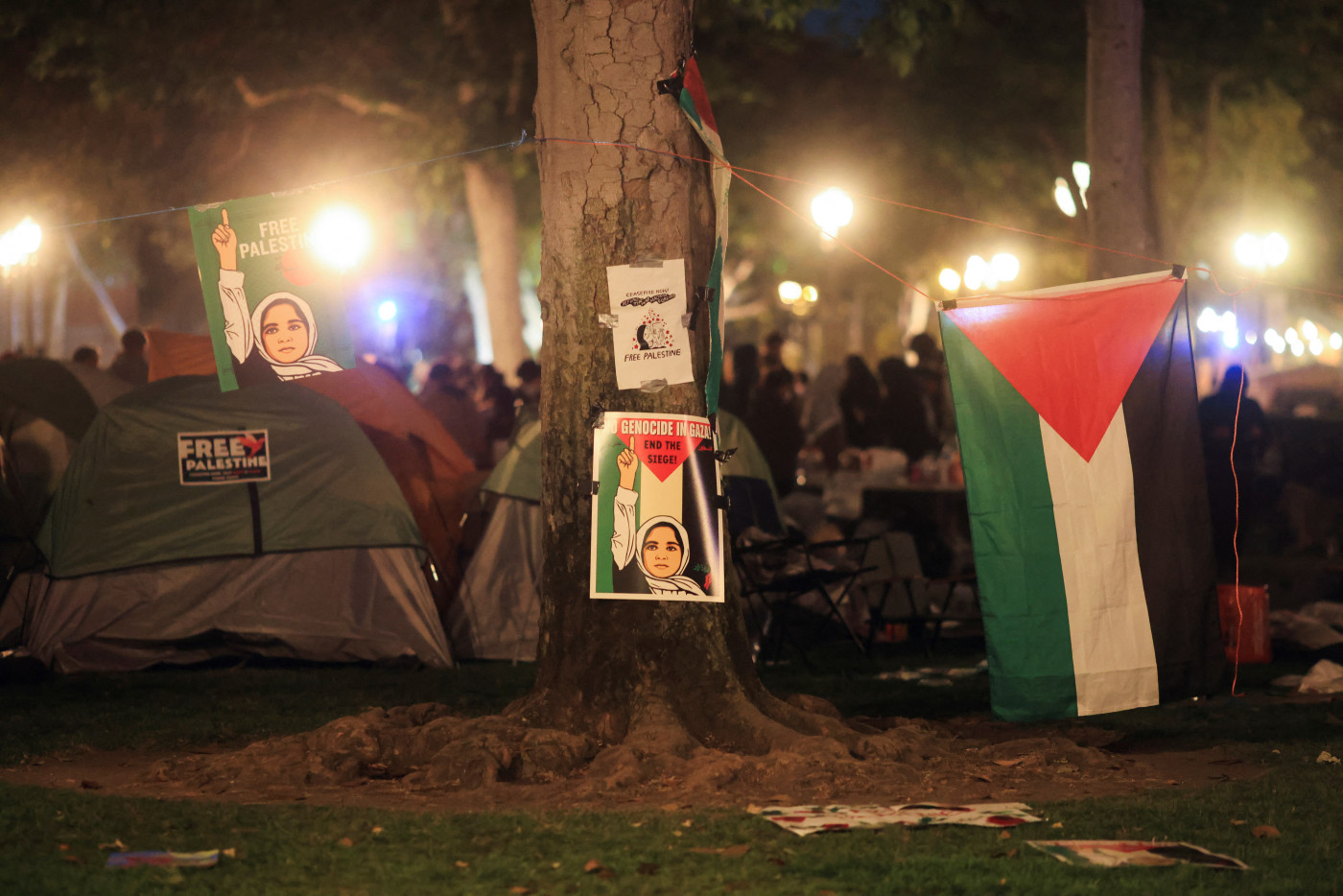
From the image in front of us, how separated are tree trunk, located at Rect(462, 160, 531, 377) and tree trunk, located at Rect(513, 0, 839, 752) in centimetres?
1586

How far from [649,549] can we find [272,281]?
7.26 feet

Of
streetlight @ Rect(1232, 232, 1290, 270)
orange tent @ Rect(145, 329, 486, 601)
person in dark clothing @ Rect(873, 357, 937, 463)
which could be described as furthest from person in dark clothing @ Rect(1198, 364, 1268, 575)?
streetlight @ Rect(1232, 232, 1290, 270)

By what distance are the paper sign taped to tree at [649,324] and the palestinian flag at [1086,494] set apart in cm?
122

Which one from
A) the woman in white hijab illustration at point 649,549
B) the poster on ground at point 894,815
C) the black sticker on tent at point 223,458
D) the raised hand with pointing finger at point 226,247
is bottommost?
the poster on ground at point 894,815

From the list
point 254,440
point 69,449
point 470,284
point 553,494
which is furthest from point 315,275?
point 470,284

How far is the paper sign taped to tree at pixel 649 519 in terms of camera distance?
6.66m

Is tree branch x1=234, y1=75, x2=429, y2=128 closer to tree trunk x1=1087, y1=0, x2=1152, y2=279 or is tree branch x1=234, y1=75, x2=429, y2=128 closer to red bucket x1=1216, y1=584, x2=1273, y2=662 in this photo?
tree trunk x1=1087, y1=0, x2=1152, y2=279

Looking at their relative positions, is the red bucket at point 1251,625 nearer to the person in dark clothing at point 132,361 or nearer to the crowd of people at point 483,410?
the crowd of people at point 483,410

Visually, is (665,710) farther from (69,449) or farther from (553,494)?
(69,449)

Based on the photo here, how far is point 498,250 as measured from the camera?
2309 cm

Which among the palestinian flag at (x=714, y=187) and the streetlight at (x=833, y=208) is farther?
the streetlight at (x=833, y=208)

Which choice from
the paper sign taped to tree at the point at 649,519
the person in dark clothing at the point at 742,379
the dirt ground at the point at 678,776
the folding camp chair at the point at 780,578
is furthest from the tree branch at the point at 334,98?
the dirt ground at the point at 678,776

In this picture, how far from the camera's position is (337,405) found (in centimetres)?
1106

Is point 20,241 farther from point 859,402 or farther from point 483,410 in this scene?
point 859,402
